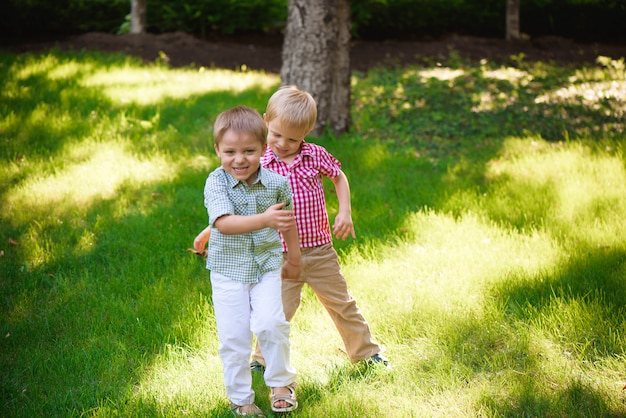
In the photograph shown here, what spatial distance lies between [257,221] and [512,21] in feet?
38.8

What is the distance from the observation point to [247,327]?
2859mm

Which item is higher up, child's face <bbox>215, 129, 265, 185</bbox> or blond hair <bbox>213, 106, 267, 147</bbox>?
blond hair <bbox>213, 106, 267, 147</bbox>

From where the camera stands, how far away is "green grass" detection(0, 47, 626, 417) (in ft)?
10.3

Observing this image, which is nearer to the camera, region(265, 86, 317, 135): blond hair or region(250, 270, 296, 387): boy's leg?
region(250, 270, 296, 387): boy's leg

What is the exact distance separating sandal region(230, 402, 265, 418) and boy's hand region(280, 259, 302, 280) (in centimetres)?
65

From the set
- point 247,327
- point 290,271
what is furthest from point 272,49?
point 247,327

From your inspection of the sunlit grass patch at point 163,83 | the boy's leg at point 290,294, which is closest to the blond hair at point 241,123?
the boy's leg at point 290,294

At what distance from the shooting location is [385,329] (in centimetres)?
372

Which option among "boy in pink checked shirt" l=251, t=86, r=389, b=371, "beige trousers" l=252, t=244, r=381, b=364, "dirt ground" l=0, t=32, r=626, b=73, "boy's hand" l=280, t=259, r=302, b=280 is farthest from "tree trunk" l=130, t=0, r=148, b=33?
"boy's hand" l=280, t=259, r=302, b=280

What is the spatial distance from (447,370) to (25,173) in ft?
14.4

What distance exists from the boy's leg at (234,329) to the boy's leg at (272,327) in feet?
0.18

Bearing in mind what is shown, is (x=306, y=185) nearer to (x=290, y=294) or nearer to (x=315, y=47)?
(x=290, y=294)

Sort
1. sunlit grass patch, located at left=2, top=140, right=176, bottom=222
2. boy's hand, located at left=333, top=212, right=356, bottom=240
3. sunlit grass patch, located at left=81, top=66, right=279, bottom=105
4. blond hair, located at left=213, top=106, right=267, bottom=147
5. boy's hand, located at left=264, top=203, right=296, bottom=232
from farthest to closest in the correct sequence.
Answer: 1. sunlit grass patch, located at left=81, top=66, right=279, bottom=105
2. sunlit grass patch, located at left=2, top=140, right=176, bottom=222
3. boy's hand, located at left=333, top=212, right=356, bottom=240
4. blond hair, located at left=213, top=106, right=267, bottom=147
5. boy's hand, located at left=264, top=203, right=296, bottom=232

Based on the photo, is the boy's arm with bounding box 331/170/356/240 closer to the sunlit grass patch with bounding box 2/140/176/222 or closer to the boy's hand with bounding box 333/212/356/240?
the boy's hand with bounding box 333/212/356/240
